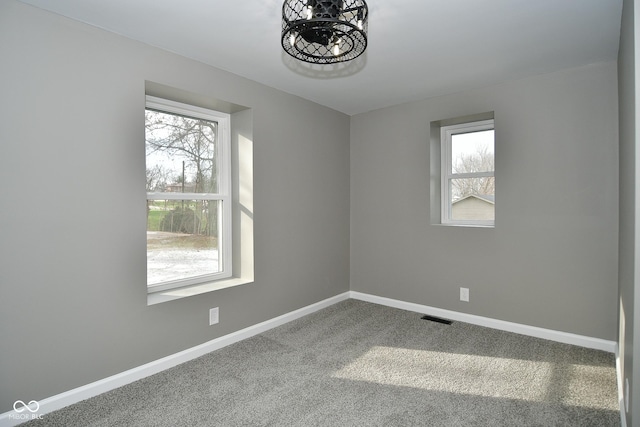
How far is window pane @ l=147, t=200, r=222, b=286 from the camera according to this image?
8.86ft

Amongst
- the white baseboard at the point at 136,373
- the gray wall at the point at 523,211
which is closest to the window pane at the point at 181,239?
the white baseboard at the point at 136,373

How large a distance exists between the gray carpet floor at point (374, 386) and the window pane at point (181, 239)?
730 millimetres

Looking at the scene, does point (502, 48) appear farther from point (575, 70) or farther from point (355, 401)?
point (355, 401)

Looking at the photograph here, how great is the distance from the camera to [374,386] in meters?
2.21

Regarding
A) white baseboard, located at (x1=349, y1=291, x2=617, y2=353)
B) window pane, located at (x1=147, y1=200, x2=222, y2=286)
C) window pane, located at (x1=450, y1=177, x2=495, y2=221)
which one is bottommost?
white baseboard, located at (x1=349, y1=291, x2=617, y2=353)

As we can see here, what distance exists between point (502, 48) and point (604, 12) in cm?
58

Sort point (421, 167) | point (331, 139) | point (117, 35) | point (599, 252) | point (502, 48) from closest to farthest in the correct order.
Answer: point (117, 35) → point (502, 48) → point (599, 252) → point (421, 167) → point (331, 139)

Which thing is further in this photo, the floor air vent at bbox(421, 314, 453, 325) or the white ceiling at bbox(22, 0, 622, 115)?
the floor air vent at bbox(421, 314, 453, 325)

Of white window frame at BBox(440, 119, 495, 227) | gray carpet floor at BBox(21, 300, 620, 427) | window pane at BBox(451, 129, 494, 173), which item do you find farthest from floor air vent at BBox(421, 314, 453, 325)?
window pane at BBox(451, 129, 494, 173)

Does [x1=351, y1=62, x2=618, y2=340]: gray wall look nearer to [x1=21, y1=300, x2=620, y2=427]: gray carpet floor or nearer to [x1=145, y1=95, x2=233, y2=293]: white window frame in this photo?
[x1=21, y1=300, x2=620, y2=427]: gray carpet floor

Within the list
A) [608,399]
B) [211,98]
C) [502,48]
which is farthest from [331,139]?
[608,399]

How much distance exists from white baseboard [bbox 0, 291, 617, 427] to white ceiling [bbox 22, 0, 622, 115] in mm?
2189

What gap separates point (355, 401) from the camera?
2.05 m

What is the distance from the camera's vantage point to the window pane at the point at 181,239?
270cm
